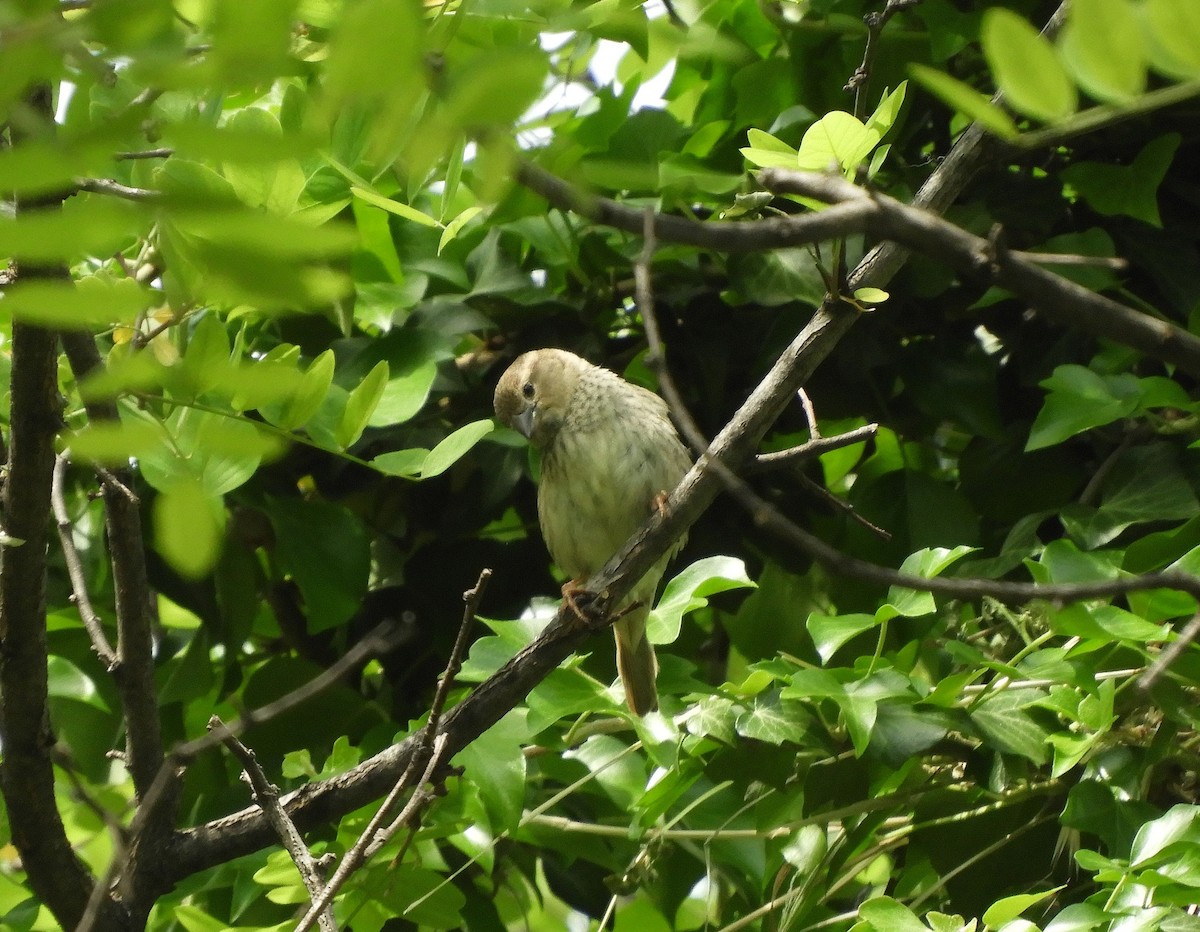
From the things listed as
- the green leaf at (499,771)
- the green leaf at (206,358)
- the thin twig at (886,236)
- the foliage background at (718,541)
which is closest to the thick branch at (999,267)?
the thin twig at (886,236)

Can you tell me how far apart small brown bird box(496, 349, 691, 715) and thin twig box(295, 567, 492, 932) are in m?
1.02

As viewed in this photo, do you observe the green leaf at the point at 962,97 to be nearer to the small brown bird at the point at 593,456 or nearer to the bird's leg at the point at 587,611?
the bird's leg at the point at 587,611

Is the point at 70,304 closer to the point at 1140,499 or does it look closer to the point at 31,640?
the point at 31,640

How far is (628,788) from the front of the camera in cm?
250

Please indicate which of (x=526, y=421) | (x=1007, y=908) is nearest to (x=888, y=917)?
(x=1007, y=908)

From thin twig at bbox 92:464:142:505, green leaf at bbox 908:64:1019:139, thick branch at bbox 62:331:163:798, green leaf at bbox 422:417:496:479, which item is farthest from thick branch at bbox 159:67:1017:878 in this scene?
green leaf at bbox 908:64:1019:139

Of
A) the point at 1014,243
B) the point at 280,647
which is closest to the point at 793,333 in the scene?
the point at 1014,243

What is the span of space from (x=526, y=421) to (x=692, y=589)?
0.80 metres

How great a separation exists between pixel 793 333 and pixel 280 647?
146 cm

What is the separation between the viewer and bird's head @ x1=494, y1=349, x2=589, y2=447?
9.24 feet

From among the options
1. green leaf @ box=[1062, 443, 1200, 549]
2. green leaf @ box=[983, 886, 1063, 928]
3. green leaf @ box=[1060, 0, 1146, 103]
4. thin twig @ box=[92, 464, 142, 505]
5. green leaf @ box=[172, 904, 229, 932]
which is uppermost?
green leaf @ box=[1060, 0, 1146, 103]

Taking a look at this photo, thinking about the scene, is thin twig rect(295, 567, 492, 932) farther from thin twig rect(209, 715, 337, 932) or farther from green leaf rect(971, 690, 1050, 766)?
green leaf rect(971, 690, 1050, 766)

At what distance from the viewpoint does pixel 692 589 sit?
7.50 feet

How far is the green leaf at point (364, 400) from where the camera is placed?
1.98m
